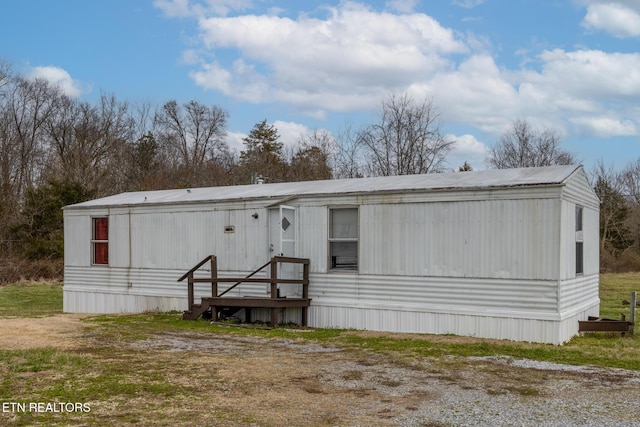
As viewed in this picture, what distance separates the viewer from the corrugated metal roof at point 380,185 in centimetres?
1106

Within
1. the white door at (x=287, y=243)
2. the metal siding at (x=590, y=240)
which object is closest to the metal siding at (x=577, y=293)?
the metal siding at (x=590, y=240)

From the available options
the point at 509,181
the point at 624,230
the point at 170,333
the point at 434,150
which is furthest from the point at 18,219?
the point at 624,230

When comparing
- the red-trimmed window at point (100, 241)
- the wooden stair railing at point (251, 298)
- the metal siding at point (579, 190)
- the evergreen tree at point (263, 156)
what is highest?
the evergreen tree at point (263, 156)

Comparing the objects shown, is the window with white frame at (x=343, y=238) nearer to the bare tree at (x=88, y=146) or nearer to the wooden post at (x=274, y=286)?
the wooden post at (x=274, y=286)

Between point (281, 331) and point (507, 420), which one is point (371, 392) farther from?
point (281, 331)

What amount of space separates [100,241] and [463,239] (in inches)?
355

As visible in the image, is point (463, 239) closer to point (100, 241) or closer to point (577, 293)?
point (577, 293)

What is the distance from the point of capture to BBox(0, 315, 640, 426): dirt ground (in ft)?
19.3

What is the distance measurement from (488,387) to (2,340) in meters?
7.17

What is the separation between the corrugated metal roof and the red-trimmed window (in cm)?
45

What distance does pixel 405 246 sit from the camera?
11.7 meters

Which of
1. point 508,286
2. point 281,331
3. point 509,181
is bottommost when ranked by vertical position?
point 281,331

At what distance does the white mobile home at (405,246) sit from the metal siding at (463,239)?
0.06 feet

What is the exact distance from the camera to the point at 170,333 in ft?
37.1
